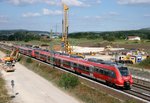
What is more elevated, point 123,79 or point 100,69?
point 100,69

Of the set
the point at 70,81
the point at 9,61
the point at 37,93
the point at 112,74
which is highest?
the point at 112,74

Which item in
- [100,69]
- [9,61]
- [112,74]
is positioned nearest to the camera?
[112,74]

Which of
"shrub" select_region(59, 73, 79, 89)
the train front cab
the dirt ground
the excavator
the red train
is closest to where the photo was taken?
the train front cab

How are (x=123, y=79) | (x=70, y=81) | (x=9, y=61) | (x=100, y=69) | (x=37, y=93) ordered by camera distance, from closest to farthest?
(x=123, y=79)
(x=100, y=69)
(x=37, y=93)
(x=70, y=81)
(x=9, y=61)

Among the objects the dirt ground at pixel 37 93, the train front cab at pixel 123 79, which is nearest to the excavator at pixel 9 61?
the dirt ground at pixel 37 93

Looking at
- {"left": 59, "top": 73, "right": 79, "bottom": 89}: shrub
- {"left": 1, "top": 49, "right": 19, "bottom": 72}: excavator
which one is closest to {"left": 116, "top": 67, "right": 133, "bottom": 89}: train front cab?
{"left": 59, "top": 73, "right": 79, "bottom": 89}: shrub

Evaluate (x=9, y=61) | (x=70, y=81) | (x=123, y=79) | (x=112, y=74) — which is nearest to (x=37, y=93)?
(x=70, y=81)

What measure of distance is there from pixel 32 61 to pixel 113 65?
51.2 meters

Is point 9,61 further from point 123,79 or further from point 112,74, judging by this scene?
point 123,79

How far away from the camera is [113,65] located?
41281 mm

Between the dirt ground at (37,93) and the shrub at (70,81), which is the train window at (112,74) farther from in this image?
the shrub at (70,81)

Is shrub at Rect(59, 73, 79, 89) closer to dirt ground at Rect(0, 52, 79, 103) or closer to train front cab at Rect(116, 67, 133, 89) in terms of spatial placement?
dirt ground at Rect(0, 52, 79, 103)

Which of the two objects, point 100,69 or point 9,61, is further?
point 9,61

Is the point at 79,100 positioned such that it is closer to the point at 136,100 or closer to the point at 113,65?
the point at 113,65
